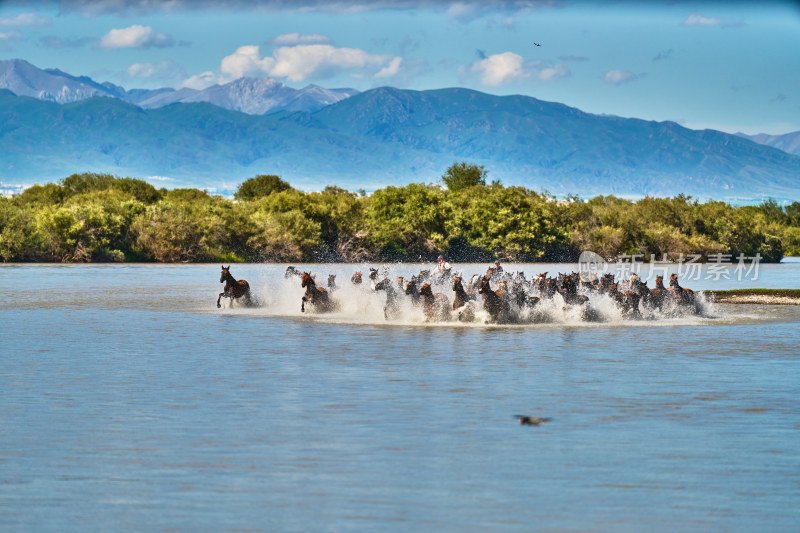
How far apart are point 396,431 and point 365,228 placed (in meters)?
86.9

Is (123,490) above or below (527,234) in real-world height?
below

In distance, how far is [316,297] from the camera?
1378 inches

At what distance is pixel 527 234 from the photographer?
9750cm

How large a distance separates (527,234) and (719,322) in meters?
64.7

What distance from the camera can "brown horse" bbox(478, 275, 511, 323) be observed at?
30.8m

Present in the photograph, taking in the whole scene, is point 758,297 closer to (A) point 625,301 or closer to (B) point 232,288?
(A) point 625,301

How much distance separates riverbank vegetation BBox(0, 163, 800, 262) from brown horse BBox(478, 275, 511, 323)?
59096 millimetres

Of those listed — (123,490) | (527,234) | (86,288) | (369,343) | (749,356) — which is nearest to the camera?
(123,490)

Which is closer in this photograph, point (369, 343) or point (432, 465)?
point (432, 465)

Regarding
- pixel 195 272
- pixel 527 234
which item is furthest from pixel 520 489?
pixel 527 234

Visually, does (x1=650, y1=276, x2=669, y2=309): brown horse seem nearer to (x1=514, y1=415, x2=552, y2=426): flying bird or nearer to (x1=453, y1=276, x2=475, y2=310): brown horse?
(x1=453, y1=276, x2=475, y2=310): brown horse

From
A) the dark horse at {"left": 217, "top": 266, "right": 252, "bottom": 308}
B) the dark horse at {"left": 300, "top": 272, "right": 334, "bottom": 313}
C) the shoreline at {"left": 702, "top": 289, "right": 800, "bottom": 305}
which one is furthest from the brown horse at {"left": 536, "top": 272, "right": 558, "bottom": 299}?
the shoreline at {"left": 702, "top": 289, "right": 800, "bottom": 305}

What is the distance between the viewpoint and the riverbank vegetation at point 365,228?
85.4 meters

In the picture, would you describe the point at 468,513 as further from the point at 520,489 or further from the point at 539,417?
the point at 539,417
